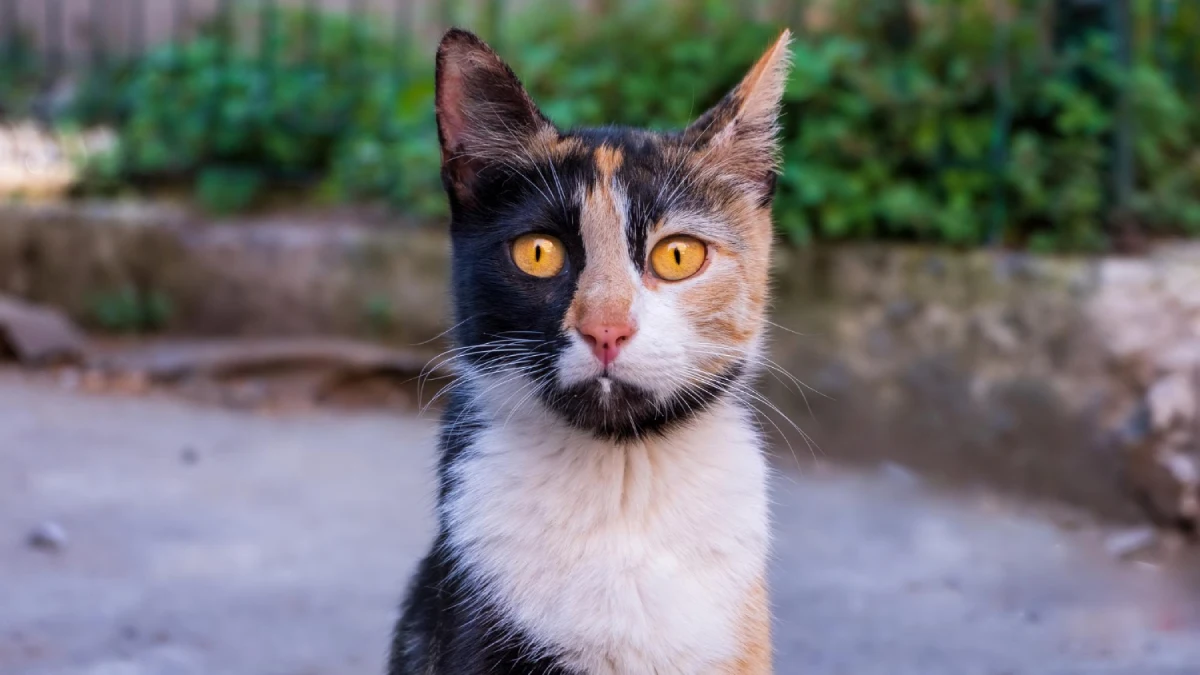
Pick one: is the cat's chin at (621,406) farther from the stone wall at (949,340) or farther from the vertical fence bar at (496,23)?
the vertical fence bar at (496,23)

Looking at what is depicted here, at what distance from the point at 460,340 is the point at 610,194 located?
0.42m

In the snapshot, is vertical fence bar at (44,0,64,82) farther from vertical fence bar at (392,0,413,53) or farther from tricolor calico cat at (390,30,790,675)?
tricolor calico cat at (390,30,790,675)

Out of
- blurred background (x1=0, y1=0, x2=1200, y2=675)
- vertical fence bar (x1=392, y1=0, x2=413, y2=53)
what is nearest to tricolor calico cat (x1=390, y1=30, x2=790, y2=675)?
blurred background (x1=0, y1=0, x2=1200, y2=675)

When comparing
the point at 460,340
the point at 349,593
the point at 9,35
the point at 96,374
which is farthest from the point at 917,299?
the point at 9,35

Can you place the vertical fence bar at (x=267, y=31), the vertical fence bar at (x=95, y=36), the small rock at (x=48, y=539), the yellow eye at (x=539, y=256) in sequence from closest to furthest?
the yellow eye at (x=539, y=256)
the small rock at (x=48, y=539)
the vertical fence bar at (x=267, y=31)
the vertical fence bar at (x=95, y=36)

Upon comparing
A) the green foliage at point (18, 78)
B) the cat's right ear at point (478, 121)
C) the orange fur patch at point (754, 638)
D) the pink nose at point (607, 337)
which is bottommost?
the orange fur patch at point (754, 638)

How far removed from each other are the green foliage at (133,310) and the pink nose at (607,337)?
181 inches

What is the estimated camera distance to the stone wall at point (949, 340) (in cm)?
427

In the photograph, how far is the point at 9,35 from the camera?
7.33 m

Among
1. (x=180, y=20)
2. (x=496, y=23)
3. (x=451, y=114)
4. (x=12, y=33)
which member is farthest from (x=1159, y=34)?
(x=12, y=33)

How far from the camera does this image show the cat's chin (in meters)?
2.02

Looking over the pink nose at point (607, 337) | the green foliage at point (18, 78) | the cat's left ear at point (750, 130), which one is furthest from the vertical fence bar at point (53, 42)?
the pink nose at point (607, 337)

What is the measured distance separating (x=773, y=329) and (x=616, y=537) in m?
2.90

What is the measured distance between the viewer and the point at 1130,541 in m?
4.08
